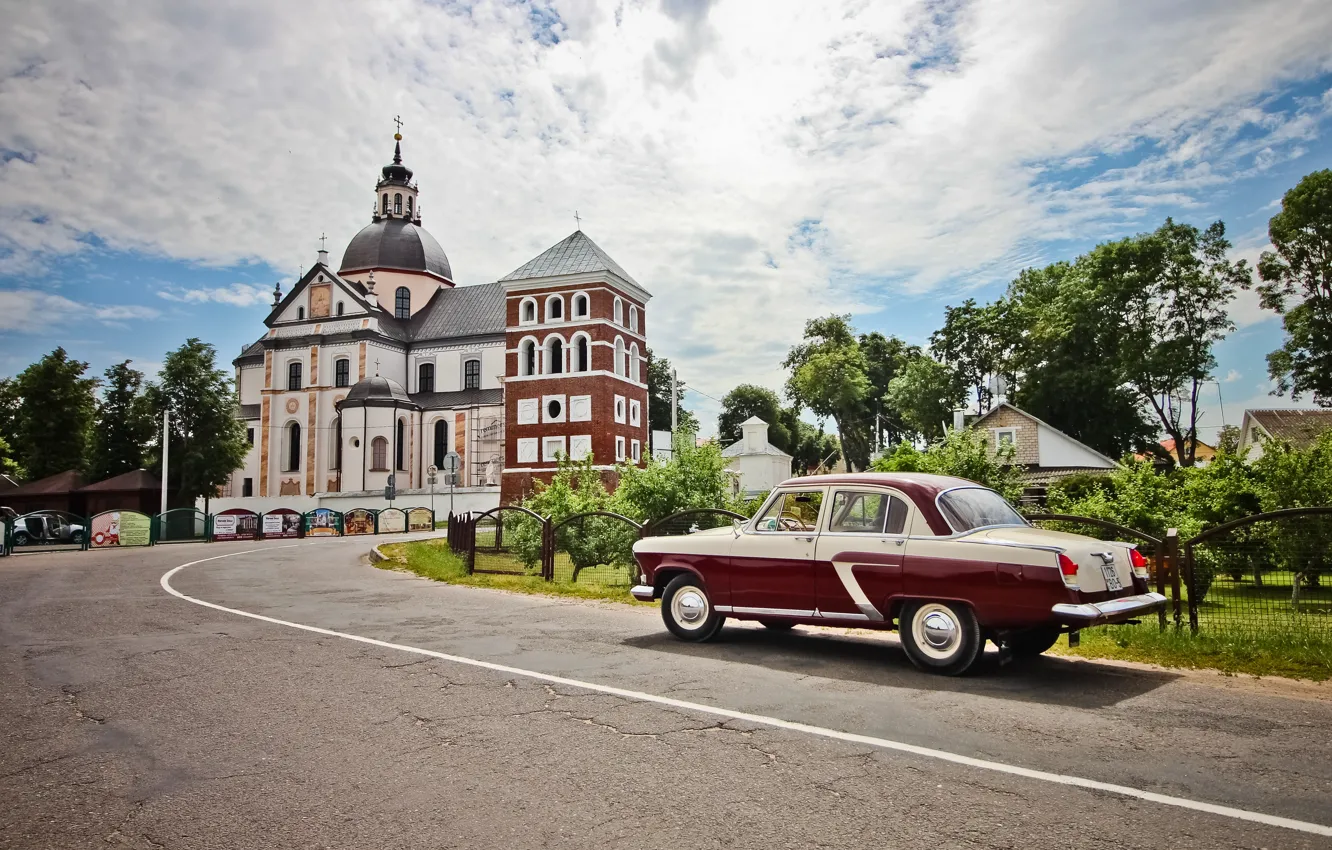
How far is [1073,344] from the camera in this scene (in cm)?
4828

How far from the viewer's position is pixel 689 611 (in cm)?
928

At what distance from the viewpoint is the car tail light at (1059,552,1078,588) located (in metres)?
6.75

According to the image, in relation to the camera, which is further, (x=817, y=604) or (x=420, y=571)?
(x=420, y=571)

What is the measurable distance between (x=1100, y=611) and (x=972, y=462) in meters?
8.57

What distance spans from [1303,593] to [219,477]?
51923 mm

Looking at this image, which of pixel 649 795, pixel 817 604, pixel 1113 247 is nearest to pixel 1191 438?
pixel 1113 247

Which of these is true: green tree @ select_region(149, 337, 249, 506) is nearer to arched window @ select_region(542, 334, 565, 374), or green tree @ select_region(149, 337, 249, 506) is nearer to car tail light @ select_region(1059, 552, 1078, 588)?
arched window @ select_region(542, 334, 565, 374)

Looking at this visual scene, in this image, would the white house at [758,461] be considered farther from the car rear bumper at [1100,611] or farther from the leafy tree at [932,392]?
the car rear bumper at [1100,611]

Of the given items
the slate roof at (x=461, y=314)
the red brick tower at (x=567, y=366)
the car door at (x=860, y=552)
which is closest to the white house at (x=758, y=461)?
the red brick tower at (x=567, y=366)

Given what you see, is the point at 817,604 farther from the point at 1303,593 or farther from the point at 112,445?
the point at 112,445

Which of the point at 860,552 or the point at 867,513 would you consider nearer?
the point at 860,552

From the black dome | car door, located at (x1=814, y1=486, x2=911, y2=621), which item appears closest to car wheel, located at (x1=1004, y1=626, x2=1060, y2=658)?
car door, located at (x1=814, y1=486, x2=911, y2=621)

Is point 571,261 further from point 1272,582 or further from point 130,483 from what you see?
point 1272,582

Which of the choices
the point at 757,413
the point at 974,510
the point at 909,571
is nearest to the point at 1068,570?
the point at 974,510
